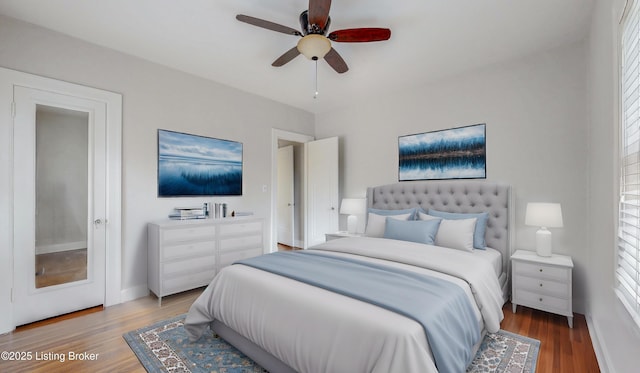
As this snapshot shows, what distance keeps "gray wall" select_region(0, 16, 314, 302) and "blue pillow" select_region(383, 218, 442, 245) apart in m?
2.16

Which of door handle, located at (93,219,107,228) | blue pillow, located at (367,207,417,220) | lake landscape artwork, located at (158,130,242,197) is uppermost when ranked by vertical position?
lake landscape artwork, located at (158,130,242,197)

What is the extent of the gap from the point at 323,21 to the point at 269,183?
283 cm

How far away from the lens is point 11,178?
7.89 feet

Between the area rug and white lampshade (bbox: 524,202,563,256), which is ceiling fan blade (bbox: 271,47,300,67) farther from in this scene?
white lampshade (bbox: 524,202,563,256)

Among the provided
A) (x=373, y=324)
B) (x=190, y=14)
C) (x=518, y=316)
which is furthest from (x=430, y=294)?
(x=190, y=14)

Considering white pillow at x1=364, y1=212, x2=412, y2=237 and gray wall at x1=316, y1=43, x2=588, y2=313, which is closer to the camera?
gray wall at x1=316, y1=43, x2=588, y2=313

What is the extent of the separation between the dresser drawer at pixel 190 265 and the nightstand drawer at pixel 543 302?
327 centimetres

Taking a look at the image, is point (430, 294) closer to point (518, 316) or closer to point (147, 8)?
point (518, 316)

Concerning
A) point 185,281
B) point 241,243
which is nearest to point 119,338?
point 185,281

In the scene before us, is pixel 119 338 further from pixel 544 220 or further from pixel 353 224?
pixel 544 220

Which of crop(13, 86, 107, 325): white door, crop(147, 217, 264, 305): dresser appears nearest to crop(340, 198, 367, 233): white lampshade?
crop(147, 217, 264, 305): dresser

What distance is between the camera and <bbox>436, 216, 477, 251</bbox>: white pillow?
2.74 metres

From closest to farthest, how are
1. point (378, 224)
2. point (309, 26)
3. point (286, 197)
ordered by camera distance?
point (309, 26)
point (378, 224)
point (286, 197)

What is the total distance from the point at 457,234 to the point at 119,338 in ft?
10.3
